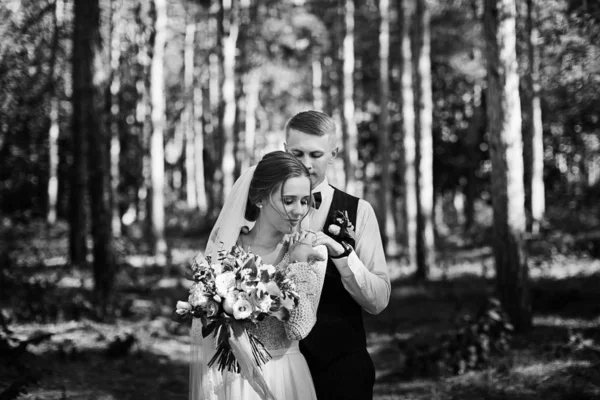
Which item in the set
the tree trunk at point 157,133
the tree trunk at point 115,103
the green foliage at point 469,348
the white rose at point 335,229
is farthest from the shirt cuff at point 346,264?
the tree trunk at point 115,103

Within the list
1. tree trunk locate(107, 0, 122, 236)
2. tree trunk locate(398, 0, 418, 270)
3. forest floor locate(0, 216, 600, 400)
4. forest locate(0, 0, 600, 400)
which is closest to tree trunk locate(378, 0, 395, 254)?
forest locate(0, 0, 600, 400)

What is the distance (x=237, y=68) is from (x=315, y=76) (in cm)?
863

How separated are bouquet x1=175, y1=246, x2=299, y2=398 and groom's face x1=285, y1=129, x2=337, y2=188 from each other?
0.74 m

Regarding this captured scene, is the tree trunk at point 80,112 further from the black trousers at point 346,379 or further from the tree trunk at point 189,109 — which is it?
the tree trunk at point 189,109

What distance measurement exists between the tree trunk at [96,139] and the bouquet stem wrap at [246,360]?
33.5 ft

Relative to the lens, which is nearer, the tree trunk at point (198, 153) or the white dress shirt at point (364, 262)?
the white dress shirt at point (364, 262)

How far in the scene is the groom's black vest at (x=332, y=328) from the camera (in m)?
4.41

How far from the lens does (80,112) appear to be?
1888cm

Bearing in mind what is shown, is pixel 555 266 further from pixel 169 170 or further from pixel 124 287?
pixel 169 170

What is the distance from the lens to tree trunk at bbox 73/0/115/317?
1431 cm

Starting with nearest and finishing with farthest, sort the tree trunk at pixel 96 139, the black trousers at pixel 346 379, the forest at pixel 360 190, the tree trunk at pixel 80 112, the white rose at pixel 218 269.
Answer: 1. the white rose at pixel 218 269
2. the black trousers at pixel 346 379
3. the forest at pixel 360 190
4. the tree trunk at pixel 96 139
5. the tree trunk at pixel 80 112

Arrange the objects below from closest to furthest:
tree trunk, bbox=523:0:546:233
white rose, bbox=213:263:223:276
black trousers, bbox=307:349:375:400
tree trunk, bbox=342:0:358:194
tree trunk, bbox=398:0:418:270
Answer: white rose, bbox=213:263:223:276, black trousers, bbox=307:349:375:400, tree trunk, bbox=398:0:418:270, tree trunk, bbox=523:0:546:233, tree trunk, bbox=342:0:358:194

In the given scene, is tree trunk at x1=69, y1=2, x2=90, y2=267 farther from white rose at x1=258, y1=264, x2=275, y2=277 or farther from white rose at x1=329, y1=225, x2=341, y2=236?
white rose at x1=258, y1=264, x2=275, y2=277

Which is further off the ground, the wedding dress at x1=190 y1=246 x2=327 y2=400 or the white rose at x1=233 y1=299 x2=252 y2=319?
the white rose at x1=233 y1=299 x2=252 y2=319
